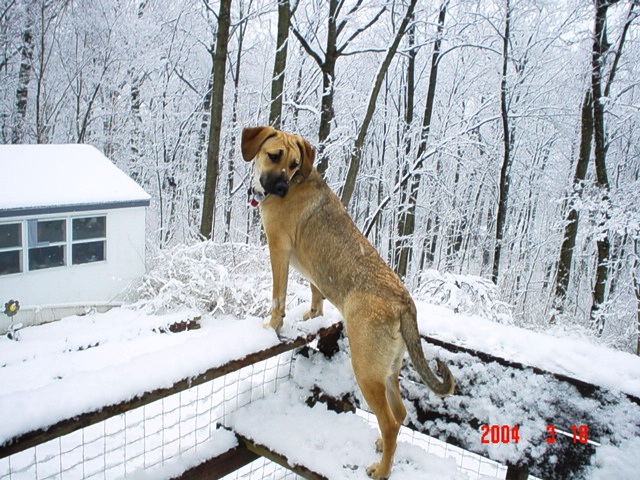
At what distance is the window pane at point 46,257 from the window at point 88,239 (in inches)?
10.4

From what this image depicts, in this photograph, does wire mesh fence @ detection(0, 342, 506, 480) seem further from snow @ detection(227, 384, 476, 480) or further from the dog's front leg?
the dog's front leg

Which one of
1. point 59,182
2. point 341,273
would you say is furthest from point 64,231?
point 341,273

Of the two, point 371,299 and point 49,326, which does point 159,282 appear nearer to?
point 49,326

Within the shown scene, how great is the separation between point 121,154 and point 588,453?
64.7ft

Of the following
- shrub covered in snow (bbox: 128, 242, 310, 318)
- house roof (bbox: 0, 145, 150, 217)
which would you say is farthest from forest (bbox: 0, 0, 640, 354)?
house roof (bbox: 0, 145, 150, 217)

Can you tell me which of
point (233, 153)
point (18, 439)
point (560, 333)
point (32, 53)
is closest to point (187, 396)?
point (18, 439)

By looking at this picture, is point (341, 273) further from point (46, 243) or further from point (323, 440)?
point (46, 243)

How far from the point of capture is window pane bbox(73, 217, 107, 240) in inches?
422

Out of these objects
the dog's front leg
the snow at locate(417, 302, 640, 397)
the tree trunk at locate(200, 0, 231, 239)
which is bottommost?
the snow at locate(417, 302, 640, 397)

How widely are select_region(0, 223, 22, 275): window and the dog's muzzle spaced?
929cm

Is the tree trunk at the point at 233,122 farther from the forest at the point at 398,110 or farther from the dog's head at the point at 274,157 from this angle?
the dog's head at the point at 274,157

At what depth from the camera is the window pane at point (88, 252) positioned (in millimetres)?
10797

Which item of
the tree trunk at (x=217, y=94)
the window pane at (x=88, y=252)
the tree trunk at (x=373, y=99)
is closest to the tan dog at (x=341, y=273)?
the tree trunk at (x=217, y=94)

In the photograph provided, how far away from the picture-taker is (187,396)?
5.79 metres
